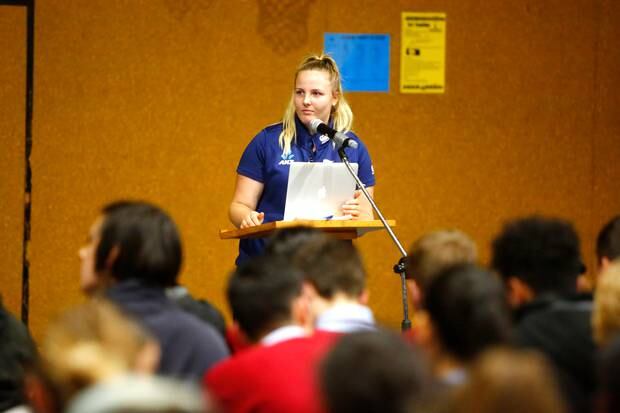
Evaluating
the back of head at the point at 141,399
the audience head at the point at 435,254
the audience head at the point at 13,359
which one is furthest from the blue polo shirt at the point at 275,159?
the back of head at the point at 141,399

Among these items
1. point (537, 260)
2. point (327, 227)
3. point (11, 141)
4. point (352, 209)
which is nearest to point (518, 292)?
point (537, 260)

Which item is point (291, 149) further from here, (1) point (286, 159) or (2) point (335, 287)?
(2) point (335, 287)

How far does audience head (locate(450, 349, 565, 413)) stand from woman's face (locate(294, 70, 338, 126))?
124 inches

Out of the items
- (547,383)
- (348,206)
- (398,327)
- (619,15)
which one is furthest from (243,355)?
(619,15)

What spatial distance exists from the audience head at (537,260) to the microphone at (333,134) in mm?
1419

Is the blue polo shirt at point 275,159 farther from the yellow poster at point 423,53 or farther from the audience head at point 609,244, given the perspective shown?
the yellow poster at point 423,53

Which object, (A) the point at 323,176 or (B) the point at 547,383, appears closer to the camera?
(B) the point at 547,383

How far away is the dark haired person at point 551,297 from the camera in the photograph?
231 centimetres

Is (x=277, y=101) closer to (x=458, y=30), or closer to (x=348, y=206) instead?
(x=458, y=30)

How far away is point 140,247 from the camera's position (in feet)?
8.28

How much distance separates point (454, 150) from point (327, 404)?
189 inches

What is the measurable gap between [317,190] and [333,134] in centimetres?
24

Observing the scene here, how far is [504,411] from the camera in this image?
4.06 feet

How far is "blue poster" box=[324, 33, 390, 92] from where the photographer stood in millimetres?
6098
